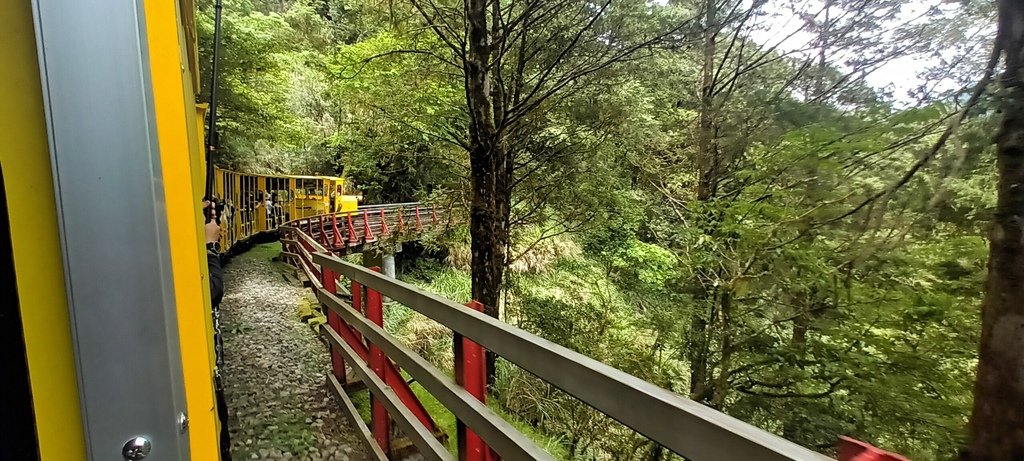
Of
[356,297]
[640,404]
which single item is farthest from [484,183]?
[640,404]

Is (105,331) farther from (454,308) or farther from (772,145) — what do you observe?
(772,145)

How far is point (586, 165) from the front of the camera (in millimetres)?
8320

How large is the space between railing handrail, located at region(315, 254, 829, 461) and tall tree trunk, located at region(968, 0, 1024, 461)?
8.90ft

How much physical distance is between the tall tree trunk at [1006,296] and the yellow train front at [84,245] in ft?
12.1

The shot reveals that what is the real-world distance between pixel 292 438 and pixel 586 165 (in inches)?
228

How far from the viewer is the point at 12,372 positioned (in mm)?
829

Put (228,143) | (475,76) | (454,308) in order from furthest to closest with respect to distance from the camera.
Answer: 1. (228,143)
2. (475,76)
3. (454,308)

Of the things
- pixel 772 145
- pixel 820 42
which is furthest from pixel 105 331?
pixel 820 42

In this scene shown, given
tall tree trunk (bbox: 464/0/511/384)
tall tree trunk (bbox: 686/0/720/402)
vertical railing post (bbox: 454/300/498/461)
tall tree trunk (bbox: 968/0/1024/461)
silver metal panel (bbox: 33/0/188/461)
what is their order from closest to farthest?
silver metal panel (bbox: 33/0/188/461)
vertical railing post (bbox: 454/300/498/461)
tall tree trunk (bbox: 968/0/1024/461)
tall tree trunk (bbox: 464/0/511/384)
tall tree trunk (bbox: 686/0/720/402)

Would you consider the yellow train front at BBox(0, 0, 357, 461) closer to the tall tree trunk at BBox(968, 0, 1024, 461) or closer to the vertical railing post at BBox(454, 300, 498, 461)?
the vertical railing post at BBox(454, 300, 498, 461)

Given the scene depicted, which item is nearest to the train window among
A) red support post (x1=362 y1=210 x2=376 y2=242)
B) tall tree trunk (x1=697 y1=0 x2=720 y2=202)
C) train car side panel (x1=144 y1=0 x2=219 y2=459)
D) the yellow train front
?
the yellow train front

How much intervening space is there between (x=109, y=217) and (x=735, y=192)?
665cm

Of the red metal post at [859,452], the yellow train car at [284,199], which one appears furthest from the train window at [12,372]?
the yellow train car at [284,199]

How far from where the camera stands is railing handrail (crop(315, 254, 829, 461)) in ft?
3.07
